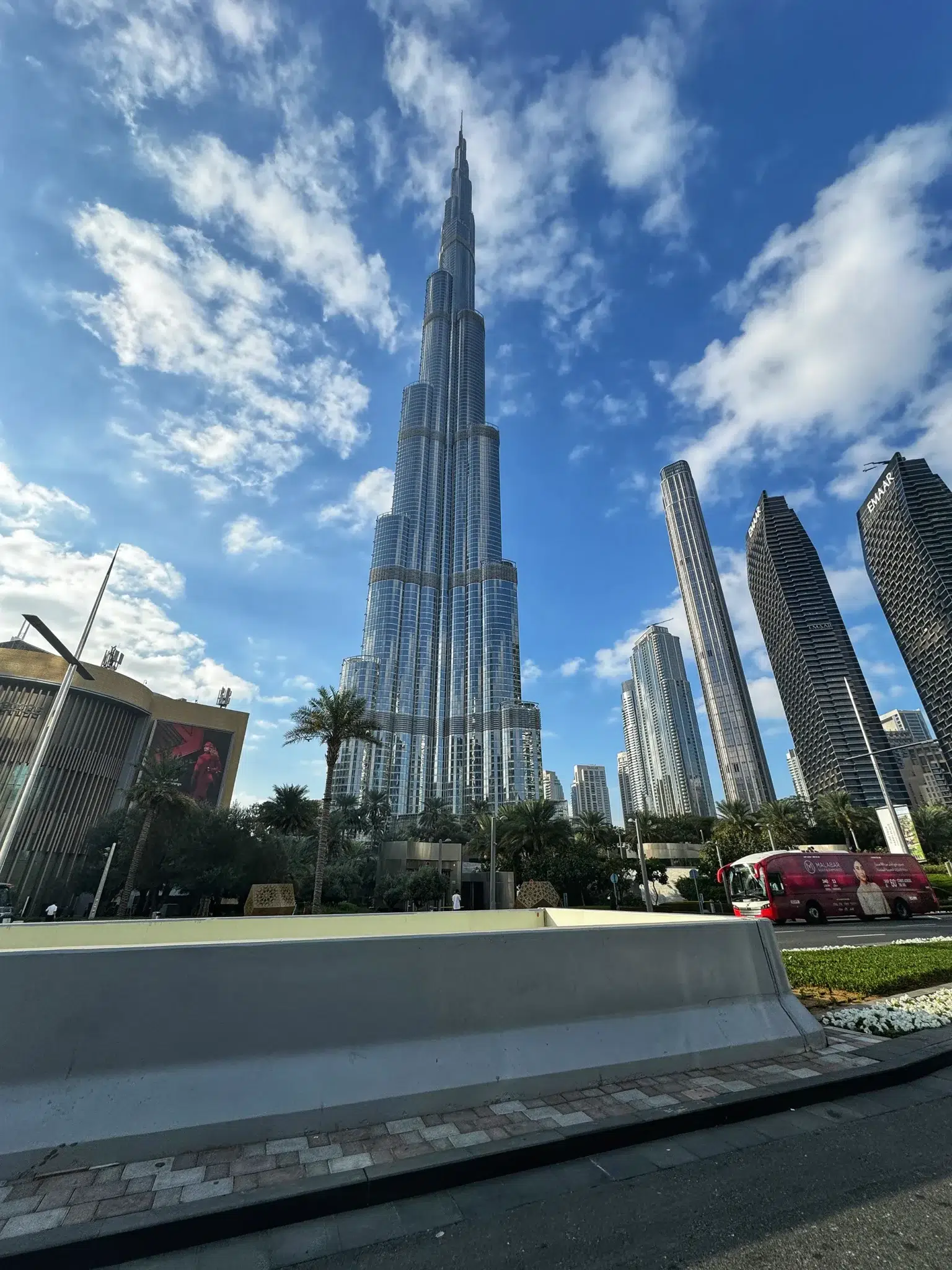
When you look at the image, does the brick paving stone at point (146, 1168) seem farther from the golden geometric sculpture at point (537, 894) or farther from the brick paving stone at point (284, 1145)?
the golden geometric sculpture at point (537, 894)

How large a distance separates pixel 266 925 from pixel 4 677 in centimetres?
6630

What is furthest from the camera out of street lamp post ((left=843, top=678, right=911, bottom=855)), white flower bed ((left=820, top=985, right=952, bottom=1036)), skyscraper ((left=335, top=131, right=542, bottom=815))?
skyscraper ((left=335, top=131, right=542, bottom=815))

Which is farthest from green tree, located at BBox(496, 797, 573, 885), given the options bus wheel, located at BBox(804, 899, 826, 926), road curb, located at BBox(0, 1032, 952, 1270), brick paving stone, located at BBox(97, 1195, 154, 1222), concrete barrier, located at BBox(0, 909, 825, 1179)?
brick paving stone, located at BBox(97, 1195, 154, 1222)

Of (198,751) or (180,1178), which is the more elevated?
(198,751)

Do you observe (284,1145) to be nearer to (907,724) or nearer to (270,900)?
(270,900)

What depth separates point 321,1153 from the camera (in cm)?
317

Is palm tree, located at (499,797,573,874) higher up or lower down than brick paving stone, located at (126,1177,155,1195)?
higher up

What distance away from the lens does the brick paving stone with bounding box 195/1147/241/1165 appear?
3066 mm

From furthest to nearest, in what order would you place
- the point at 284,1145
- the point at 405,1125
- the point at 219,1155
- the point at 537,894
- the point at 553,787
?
the point at 553,787, the point at 537,894, the point at 405,1125, the point at 284,1145, the point at 219,1155

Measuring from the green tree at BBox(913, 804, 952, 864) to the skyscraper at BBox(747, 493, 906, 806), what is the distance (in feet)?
83.1

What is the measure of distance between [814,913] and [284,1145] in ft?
101

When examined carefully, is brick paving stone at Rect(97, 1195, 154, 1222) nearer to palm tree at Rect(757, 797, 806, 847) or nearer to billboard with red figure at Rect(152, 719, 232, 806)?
palm tree at Rect(757, 797, 806, 847)

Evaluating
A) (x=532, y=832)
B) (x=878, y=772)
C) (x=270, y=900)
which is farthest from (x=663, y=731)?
(x=270, y=900)

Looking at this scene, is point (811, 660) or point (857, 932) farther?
point (811, 660)
